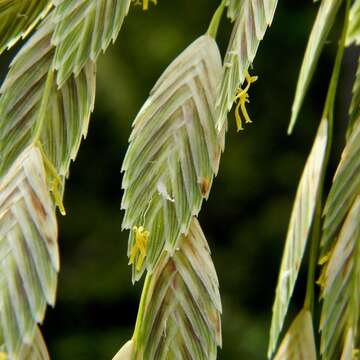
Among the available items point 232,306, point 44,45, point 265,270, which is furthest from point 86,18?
point 265,270

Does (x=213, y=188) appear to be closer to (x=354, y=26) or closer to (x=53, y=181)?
(x=354, y=26)

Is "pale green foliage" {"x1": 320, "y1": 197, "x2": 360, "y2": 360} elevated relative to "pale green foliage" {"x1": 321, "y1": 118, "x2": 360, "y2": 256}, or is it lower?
lower

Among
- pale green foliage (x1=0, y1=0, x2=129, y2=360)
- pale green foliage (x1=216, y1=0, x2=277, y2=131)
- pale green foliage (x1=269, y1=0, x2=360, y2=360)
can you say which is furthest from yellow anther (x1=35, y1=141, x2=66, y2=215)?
pale green foliage (x1=269, y1=0, x2=360, y2=360)

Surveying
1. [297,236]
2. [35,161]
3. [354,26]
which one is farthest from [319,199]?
[35,161]

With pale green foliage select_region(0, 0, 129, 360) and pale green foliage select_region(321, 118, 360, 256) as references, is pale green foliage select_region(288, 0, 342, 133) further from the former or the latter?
pale green foliage select_region(0, 0, 129, 360)

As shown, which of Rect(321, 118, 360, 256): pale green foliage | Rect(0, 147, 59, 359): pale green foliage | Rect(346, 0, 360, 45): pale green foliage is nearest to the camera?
Rect(0, 147, 59, 359): pale green foliage

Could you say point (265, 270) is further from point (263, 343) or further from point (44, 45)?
point (44, 45)
